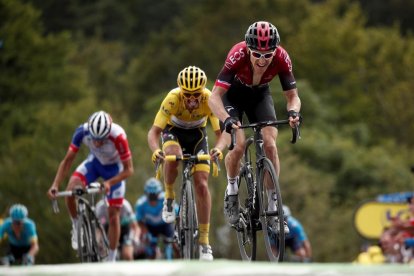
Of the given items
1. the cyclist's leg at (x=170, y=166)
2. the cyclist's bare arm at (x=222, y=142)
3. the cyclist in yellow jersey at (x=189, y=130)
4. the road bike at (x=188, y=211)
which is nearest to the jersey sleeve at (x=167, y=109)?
the cyclist in yellow jersey at (x=189, y=130)

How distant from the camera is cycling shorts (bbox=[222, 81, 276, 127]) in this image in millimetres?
14781

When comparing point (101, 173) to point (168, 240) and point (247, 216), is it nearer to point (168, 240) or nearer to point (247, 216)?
point (247, 216)

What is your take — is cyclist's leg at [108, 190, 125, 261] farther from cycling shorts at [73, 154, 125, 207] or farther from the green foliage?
the green foliage

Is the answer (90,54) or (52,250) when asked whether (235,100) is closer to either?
(52,250)

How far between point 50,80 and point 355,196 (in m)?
25.8

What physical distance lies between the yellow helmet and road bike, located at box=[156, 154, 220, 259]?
86cm

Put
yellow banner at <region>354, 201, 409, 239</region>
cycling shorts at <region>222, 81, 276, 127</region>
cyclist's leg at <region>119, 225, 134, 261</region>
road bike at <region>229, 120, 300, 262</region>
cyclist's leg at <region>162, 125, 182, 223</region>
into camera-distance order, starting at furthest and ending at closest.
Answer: yellow banner at <region>354, 201, 409, 239</region>, cyclist's leg at <region>119, 225, 134, 261</region>, cyclist's leg at <region>162, 125, 182, 223</region>, cycling shorts at <region>222, 81, 276, 127</region>, road bike at <region>229, 120, 300, 262</region>

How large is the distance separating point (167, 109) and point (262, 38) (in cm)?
240

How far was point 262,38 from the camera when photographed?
13992mm

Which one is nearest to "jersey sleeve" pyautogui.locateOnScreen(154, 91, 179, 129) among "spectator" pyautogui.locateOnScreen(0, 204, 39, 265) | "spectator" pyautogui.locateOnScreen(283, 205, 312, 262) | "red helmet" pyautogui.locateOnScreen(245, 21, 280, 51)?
"red helmet" pyautogui.locateOnScreen(245, 21, 280, 51)

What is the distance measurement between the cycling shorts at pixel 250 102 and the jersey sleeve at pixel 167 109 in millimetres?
1187

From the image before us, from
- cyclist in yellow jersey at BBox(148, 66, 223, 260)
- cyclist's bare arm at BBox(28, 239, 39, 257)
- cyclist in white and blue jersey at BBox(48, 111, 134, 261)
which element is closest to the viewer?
cyclist in yellow jersey at BBox(148, 66, 223, 260)

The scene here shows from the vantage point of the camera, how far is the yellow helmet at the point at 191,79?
15.6 meters

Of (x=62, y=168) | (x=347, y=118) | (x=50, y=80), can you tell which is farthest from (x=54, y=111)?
(x=62, y=168)
